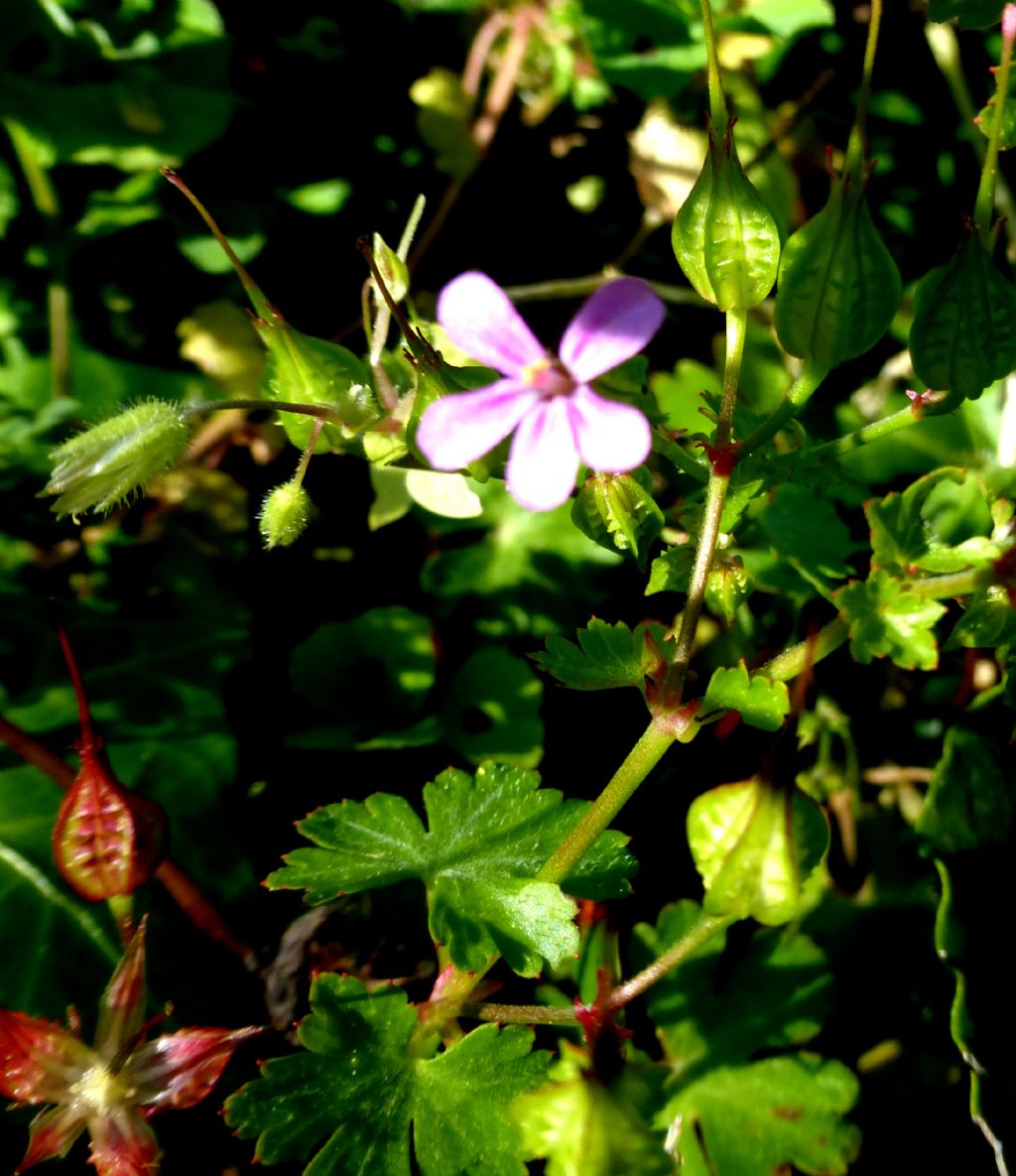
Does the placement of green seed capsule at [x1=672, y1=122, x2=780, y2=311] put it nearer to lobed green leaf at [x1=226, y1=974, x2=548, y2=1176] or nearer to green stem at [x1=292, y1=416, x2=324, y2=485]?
green stem at [x1=292, y1=416, x2=324, y2=485]

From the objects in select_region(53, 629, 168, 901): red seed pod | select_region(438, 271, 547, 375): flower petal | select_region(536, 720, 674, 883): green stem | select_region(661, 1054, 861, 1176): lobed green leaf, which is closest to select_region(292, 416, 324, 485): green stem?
select_region(438, 271, 547, 375): flower petal

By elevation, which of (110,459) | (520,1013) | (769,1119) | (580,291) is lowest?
(769,1119)

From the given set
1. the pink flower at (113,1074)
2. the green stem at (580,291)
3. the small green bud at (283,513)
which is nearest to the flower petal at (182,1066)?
the pink flower at (113,1074)

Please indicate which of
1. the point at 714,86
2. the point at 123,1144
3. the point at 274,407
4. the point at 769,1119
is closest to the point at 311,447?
the point at 274,407

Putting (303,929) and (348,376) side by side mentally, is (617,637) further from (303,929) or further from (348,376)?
(303,929)

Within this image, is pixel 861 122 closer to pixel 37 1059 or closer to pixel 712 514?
pixel 712 514

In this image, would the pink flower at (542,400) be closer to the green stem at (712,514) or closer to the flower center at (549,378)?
the flower center at (549,378)

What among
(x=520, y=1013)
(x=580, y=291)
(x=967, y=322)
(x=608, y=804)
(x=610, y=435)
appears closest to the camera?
(x=610, y=435)
